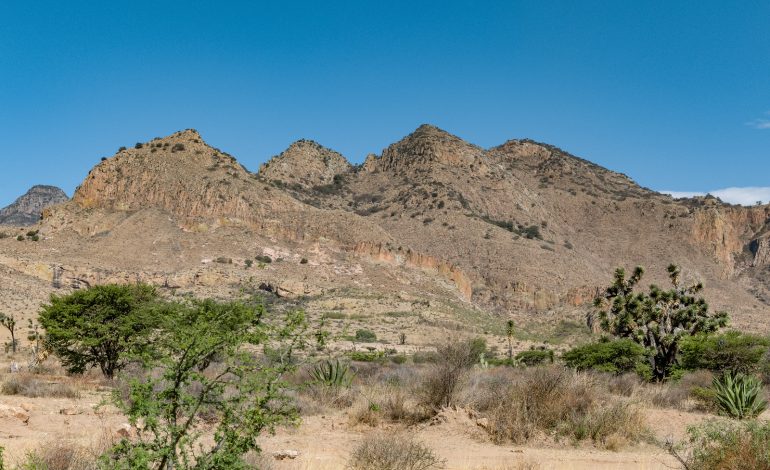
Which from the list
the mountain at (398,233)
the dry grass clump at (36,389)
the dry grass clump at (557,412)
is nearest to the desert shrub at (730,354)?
the dry grass clump at (557,412)

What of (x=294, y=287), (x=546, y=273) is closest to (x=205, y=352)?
(x=294, y=287)

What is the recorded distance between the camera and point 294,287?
64.0 metres

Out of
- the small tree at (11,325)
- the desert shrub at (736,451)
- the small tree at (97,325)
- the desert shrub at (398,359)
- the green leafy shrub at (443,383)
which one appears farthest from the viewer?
the small tree at (11,325)

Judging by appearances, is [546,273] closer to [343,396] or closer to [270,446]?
[343,396]

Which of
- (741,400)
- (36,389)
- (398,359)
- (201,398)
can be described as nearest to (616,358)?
(741,400)

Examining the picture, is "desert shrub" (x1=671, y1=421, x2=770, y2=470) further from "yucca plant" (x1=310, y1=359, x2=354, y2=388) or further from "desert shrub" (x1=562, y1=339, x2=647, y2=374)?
"desert shrub" (x1=562, y1=339, x2=647, y2=374)

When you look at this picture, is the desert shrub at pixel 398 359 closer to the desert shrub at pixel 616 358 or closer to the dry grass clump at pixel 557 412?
the desert shrub at pixel 616 358

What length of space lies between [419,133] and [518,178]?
23120mm

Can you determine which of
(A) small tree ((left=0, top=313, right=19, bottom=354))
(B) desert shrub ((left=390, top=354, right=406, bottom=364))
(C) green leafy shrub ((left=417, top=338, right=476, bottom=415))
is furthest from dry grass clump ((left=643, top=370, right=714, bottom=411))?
(A) small tree ((left=0, top=313, right=19, bottom=354))

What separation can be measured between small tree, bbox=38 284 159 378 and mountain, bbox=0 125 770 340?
32.9 m

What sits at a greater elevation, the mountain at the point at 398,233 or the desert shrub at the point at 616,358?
the mountain at the point at 398,233

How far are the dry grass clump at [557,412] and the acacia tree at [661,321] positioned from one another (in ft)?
51.5

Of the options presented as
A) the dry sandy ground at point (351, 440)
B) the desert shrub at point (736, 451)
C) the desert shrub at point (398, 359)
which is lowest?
the desert shrub at point (398, 359)

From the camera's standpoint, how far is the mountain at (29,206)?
169288mm
